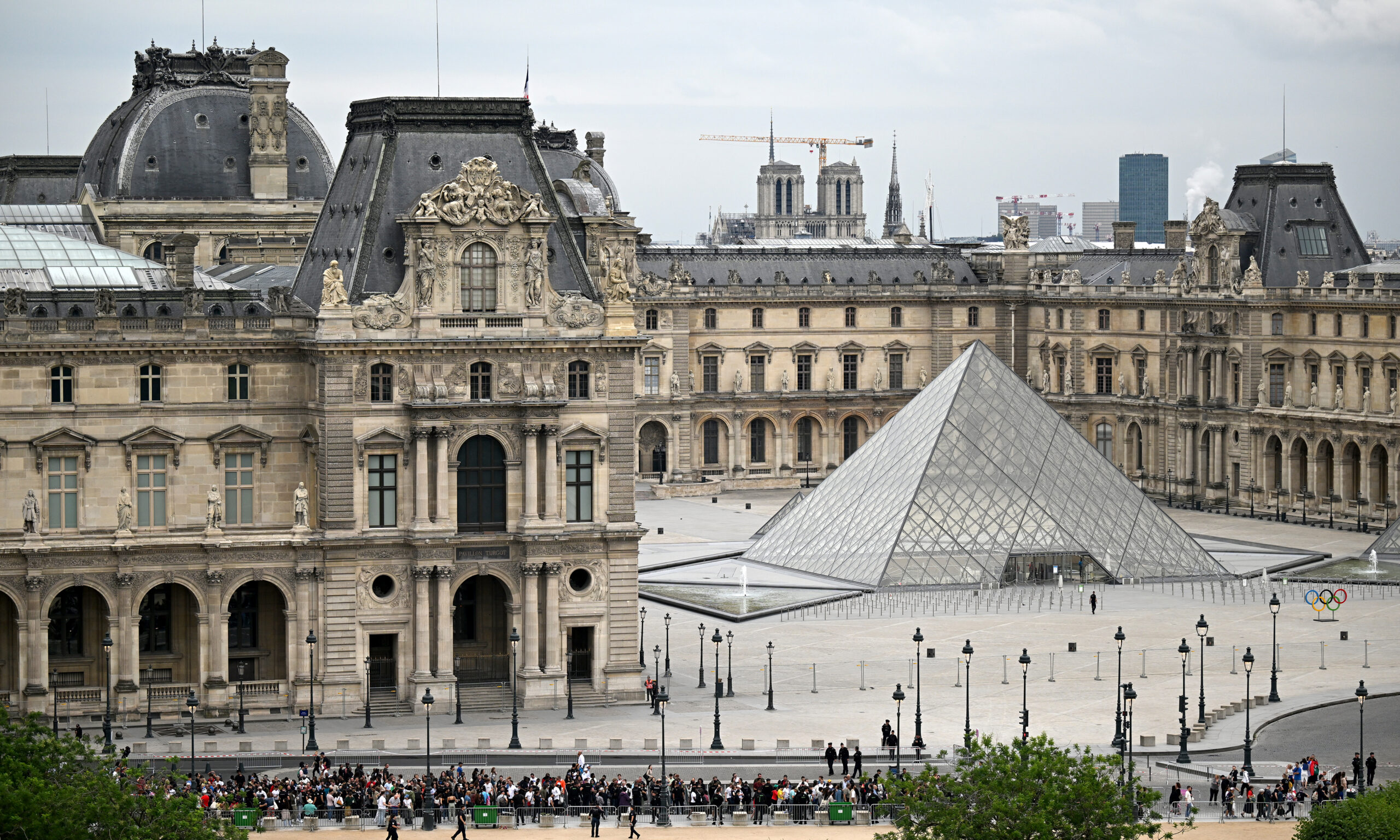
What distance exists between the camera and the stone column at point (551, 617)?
241 feet

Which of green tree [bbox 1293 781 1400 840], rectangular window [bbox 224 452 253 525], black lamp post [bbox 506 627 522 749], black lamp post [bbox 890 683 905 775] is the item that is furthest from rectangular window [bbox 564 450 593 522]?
green tree [bbox 1293 781 1400 840]

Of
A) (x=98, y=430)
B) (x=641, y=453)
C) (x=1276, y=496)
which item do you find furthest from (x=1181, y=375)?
(x=98, y=430)

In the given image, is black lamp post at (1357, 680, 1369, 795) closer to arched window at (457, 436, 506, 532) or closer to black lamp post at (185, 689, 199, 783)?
arched window at (457, 436, 506, 532)

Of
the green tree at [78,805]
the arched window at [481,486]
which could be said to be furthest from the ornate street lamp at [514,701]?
the green tree at [78,805]

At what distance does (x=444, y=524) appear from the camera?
72.9m

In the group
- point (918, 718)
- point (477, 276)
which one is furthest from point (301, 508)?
point (918, 718)

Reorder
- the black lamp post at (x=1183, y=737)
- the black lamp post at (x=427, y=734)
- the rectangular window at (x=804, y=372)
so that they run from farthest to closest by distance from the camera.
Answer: the rectangular window at (x=804, y=372), the black lamp post at (x=1183, y=737), the black lamp post at (x=427, y=734)

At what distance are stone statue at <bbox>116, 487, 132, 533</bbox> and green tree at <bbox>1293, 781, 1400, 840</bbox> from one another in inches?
1275

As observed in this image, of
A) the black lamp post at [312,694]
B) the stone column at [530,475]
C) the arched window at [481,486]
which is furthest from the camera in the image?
the arched window at [481,486]

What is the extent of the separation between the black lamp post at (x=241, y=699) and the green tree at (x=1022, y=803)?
2397 centimetres

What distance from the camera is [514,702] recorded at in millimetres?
67875

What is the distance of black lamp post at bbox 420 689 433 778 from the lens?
63.3 m

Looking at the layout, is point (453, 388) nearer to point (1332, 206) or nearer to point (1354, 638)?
point (1354, 638)

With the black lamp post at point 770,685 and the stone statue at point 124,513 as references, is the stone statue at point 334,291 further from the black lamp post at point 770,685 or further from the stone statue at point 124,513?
the black lamp post at point 770,685
